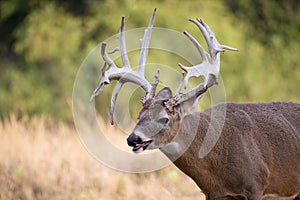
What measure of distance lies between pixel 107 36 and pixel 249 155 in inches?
600

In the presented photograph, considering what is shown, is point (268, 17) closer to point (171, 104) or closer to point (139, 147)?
point (171, 104)

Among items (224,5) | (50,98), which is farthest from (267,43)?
(50,98)

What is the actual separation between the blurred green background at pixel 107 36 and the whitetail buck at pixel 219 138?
12.1 meters

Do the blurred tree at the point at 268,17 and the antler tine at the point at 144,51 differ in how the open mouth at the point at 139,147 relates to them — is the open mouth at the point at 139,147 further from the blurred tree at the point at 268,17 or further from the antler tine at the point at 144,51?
the blurred tree at the point at 268,17

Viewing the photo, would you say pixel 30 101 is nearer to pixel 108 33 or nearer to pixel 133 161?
pixel 108 33

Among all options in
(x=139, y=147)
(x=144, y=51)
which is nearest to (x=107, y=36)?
(x=144, y=51)

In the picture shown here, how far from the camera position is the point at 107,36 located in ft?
75.2

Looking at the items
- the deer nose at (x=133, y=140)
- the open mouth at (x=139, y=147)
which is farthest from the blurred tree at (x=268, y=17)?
the deer nose at (x=133, y=140)

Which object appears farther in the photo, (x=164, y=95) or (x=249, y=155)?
(x=249, y=155)

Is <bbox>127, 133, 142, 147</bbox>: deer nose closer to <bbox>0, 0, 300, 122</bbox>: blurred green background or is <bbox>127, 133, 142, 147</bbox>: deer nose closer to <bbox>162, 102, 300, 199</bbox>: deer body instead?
<bbox>162, 102, 300, 199</bbox>: deer body

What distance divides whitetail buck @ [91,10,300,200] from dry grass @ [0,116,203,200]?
2.79 meters

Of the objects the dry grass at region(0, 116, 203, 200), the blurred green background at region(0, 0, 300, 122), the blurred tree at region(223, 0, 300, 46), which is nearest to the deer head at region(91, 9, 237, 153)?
the dry grass at region(0, 116, 203, 200)

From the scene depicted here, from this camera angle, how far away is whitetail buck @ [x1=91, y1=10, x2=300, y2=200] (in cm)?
765

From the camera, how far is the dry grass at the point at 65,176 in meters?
11.2
